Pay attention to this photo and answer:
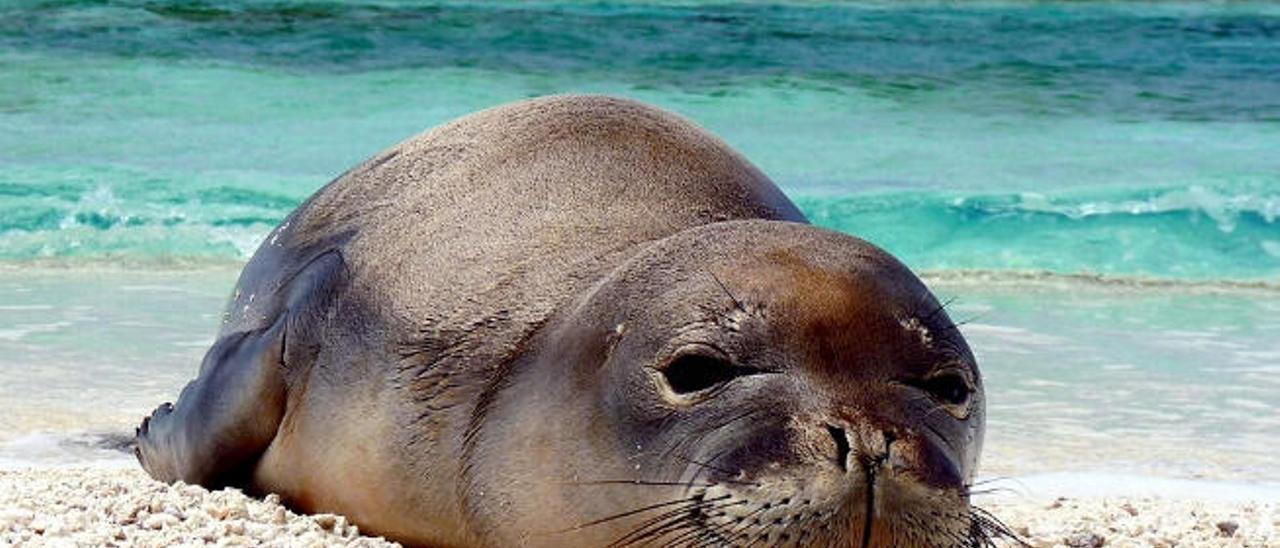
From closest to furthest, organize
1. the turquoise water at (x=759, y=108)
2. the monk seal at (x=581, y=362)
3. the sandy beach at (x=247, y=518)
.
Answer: the monk seal at (x=581, y=362), the sandy beach at (x=247, y=518), the turquoise water at (x=759, y=108)

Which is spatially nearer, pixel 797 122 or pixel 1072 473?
pixel 1072 473

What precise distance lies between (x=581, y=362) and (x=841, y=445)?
0.60m

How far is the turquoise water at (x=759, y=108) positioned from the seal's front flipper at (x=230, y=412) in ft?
19.8

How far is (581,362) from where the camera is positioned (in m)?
3.52

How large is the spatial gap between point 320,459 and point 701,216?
0.84 m

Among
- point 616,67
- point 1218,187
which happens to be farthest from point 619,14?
point 1218,187

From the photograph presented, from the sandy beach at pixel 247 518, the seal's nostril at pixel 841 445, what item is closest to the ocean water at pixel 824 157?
the sandy beach at pixel 247 518

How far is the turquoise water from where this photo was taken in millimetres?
12094

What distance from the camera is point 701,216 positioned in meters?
4.29

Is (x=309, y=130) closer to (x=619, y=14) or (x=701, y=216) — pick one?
(x=619, y=14)

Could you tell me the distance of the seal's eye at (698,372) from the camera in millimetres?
3295

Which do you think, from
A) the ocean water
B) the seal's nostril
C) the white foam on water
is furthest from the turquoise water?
the seal's nostril

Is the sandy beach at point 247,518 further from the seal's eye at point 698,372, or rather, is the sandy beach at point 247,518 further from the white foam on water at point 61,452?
the seal's eye at point 698,372

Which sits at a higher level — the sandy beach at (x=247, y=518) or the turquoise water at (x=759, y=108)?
the sandy beach at (x=247, y=518)
